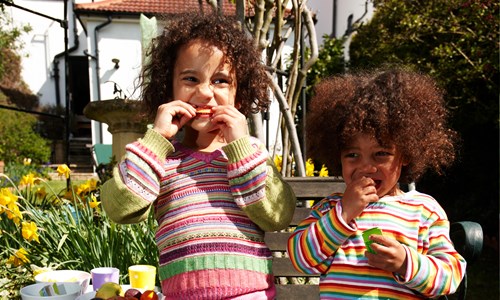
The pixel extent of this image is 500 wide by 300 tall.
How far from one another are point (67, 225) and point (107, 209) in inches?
49.4

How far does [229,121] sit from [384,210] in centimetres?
53

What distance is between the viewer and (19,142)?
1154cm

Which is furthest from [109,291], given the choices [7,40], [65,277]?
[7,40]

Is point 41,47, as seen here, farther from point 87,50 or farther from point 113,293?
point 113,293

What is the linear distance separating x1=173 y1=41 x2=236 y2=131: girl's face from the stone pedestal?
250cm

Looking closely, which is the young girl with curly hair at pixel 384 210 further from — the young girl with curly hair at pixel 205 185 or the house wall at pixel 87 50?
the house wall at pixel 87 50

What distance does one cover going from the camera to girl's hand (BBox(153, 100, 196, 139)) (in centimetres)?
122

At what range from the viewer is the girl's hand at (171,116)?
1.22 meters

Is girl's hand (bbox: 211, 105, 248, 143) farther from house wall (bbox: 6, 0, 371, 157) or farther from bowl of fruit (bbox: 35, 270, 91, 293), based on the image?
house wall (bbox: 6, 0, 371, 157)

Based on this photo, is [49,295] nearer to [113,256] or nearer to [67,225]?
[113,256]

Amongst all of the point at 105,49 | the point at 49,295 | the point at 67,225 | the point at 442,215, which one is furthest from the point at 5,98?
the point at 442,215

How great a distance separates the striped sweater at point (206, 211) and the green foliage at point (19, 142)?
1139cm

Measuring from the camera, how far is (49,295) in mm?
1457

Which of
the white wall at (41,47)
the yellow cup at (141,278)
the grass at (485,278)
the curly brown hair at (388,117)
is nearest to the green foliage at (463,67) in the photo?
the grass at (485,278)
